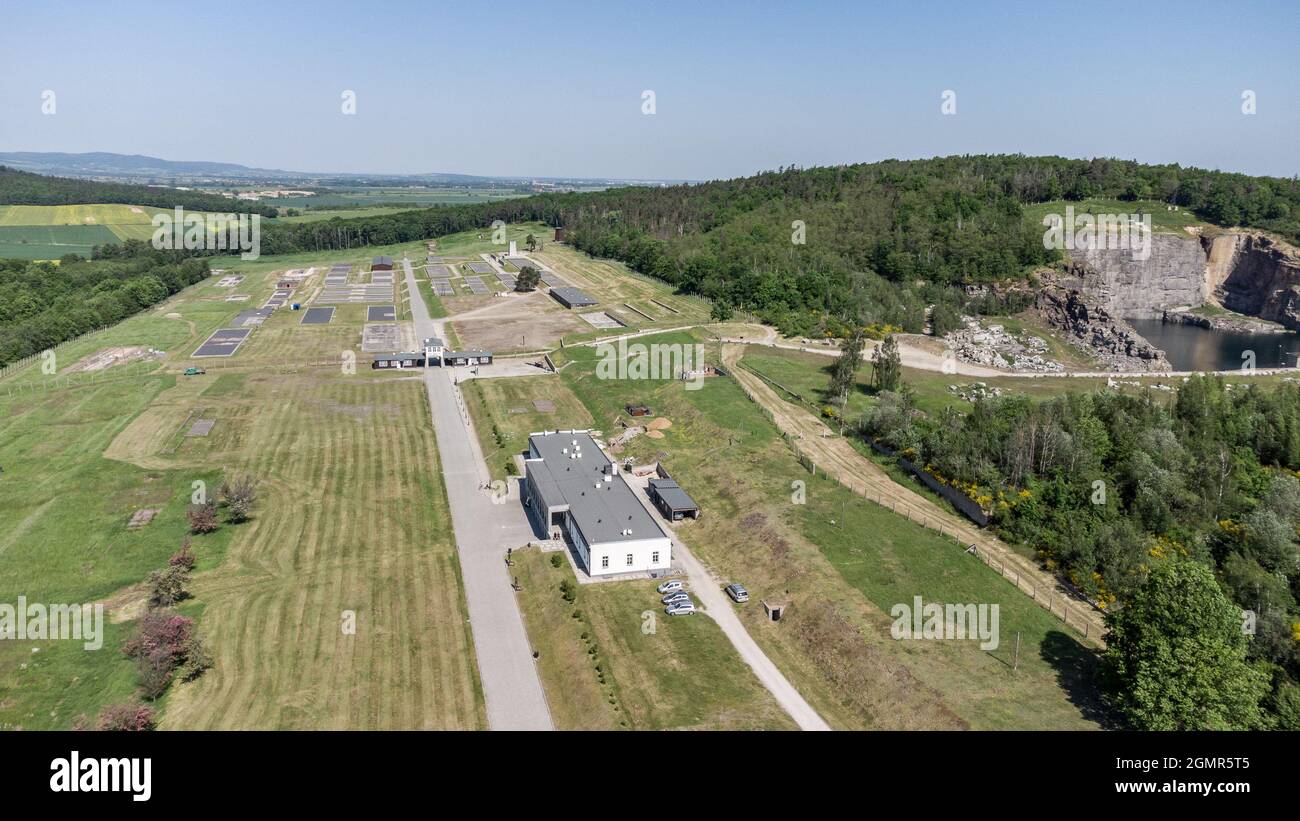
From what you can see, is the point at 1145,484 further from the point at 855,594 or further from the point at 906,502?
the point at 855,594

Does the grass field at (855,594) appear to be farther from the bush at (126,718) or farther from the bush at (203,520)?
the bush at (203,520)

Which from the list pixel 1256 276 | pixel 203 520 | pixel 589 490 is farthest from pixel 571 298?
pixel 1256 276

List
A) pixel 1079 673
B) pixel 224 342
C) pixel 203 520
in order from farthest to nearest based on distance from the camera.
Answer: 1. pixel 224 342
2. pixel 203 520
3. pixel 1079 673

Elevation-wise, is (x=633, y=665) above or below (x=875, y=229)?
below

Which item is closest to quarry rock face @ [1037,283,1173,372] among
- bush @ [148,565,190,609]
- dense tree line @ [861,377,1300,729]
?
dense tree line @ [861,377,1300,729]

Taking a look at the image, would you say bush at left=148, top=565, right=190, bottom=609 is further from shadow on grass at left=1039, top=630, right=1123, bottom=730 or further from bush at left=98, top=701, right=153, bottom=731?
shadow on grass at left=1039, top=630, right=1123, bottom=730

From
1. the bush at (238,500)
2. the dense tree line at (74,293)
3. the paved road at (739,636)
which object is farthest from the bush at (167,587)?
the dense tree line at (74,293)

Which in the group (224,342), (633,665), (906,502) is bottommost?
(633,665)
